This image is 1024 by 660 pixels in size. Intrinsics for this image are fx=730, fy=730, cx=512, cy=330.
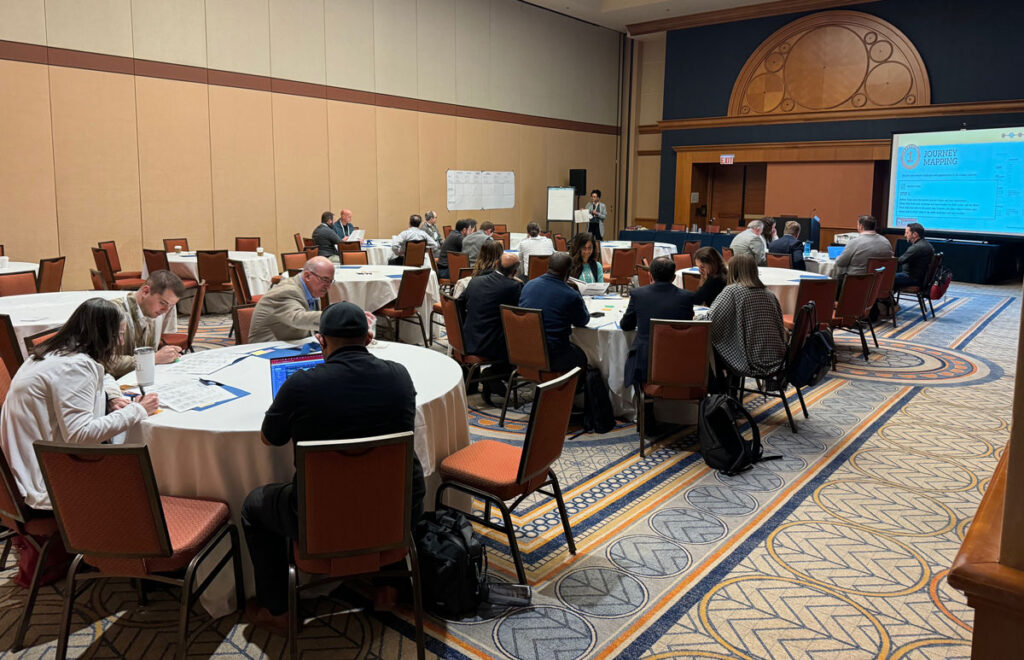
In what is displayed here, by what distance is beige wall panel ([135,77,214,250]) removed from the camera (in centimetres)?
1052

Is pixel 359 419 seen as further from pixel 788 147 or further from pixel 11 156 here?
pixel 788 147

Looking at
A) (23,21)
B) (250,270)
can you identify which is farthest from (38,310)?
(23,21)

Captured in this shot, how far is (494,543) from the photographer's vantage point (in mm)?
3537

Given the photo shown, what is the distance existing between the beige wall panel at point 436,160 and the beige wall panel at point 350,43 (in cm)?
154

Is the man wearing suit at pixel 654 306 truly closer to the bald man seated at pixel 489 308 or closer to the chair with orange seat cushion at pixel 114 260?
the bald man seated at pixel 489 308

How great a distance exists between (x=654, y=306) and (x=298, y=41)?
32.0 ft

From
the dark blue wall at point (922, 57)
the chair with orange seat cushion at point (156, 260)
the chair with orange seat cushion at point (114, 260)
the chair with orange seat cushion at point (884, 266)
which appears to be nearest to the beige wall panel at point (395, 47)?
the chair with orange seat cushion at point (114, 260)

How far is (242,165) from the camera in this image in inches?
458

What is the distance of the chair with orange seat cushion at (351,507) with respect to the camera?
2.25 metres

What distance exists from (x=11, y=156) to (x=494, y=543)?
913 centimetres

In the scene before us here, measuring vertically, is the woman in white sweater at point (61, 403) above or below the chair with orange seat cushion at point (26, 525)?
above

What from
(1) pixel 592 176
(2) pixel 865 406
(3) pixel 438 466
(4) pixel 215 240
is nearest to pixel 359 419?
(3) pixel 438 466

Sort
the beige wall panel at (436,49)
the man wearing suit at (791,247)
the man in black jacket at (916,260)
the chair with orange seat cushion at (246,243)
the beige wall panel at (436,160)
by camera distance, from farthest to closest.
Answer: the beige wall panel at (436,160)
the beige wall panel at (436,49)
the chair with orange seat cushion at (246,243)
the man in black jacket at (916,260)
the man wearing suit at (791,247)

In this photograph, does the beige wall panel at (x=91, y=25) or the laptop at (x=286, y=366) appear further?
the beige wall panel at (x=91, y=25)
